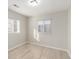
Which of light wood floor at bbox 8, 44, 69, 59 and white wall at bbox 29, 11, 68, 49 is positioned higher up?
white wall at bbox 29, 11, 68, 49

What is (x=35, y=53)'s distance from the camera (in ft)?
6.01

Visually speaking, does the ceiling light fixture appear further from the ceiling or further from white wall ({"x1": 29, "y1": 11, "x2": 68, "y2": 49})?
white wall ({"x1": 29, "y1": 11, "x2": 68, "y2": 49})

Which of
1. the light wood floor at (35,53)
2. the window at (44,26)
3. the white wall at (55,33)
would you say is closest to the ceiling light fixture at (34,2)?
the white wall at (55,33)

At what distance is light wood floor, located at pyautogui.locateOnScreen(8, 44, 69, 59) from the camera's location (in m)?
1.67

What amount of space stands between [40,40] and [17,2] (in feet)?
3.70

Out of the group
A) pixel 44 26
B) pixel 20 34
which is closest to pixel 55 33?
pixel 44 26

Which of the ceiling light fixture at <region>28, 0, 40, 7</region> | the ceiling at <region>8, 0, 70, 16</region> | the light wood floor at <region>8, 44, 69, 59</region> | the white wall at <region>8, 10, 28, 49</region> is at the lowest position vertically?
the light wood floor at <region>8, 44, 69, 59</region>

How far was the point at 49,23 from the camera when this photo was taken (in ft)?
6.35

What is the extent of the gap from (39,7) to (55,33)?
83 cm

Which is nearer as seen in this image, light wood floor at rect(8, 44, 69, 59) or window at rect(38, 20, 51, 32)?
light wood floor at rect(8, 44, 69, 59)

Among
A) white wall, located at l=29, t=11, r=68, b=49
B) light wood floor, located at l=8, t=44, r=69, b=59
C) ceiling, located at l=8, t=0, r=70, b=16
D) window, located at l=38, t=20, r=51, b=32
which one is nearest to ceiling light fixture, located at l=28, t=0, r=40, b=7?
ceiling, located at l=8, t=0, r=70, b=16

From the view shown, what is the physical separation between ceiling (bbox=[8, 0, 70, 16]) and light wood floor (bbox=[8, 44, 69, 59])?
0.91 metres
